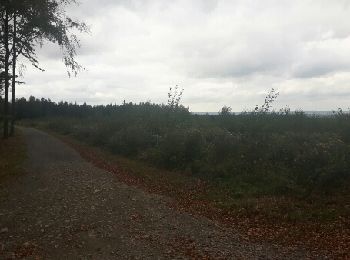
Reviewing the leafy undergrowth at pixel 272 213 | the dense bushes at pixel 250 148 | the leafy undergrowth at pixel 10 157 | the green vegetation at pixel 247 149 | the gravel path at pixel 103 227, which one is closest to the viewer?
the gravel path at pixel 103 227

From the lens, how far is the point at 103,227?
28.6 ft

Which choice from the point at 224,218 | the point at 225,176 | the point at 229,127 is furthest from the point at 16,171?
the point at 229,127

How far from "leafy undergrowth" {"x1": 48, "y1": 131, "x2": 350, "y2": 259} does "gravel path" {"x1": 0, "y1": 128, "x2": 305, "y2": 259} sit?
0.51 m

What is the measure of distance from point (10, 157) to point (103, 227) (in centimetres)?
1102

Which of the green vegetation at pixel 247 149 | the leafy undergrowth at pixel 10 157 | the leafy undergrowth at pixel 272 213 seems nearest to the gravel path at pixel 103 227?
the leafy undergrowth at pixel 272 213

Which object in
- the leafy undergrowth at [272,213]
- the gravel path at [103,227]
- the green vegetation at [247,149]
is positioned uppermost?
the green vegetation at [247,149]

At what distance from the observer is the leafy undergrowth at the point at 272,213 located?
8.12 metres

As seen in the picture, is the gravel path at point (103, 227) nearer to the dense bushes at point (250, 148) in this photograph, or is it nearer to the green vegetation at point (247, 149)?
the green vegetation at point (247, 149)

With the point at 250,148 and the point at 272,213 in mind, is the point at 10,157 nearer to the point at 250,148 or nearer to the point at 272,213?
the point at 250,148

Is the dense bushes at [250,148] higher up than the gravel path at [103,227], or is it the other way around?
the dense bushes at [250,148]

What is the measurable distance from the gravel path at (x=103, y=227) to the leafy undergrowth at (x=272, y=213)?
1.67 feet

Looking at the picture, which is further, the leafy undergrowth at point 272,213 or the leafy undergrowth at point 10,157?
the leafy undergrowth at point 10,157

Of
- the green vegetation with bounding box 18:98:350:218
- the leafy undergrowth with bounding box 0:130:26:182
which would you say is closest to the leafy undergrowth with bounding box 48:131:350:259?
the green vegetation with bounding box 18:98:350:218

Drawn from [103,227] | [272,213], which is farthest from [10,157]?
[272,213]
